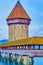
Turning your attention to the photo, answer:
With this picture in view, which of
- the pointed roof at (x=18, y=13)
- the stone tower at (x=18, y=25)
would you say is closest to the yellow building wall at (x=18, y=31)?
the stone tower at (x=18, y=25)

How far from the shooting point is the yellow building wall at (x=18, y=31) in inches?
925

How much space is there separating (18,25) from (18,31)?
0.76 metres

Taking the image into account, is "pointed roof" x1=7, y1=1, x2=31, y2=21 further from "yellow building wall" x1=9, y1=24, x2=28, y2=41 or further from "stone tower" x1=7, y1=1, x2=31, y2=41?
"yellow building wall" x1=9, y1=24, x2=28, y2=41

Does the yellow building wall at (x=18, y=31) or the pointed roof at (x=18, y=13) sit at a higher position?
the pointed roof at (x=18, y=13)

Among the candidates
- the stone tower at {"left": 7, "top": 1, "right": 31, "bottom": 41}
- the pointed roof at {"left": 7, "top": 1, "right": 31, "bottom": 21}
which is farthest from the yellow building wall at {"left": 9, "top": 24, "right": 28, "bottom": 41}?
the pointed roof at {"left": 7, "top": 1, "right": 31, "bottom": 21}

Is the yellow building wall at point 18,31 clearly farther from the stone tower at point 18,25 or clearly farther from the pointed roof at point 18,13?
the pointed roof at point 18,13

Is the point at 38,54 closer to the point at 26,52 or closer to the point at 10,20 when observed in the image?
the point at 26,52

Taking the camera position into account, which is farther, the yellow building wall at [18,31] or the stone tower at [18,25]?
the yellow building wall at [18,31]

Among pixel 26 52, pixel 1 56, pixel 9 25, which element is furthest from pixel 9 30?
pixel 26 52

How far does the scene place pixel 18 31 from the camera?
2394 cm

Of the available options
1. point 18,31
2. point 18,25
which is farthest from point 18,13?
point 18,31

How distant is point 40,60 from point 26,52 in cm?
154

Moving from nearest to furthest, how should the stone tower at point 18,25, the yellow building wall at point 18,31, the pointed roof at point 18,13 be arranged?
1. the stone tower at point 18,25
2. the yellow building wall at point 18,31
3. the pointed roof at point 18,13

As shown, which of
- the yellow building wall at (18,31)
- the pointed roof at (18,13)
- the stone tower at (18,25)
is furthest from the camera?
the pointed roof at (18,13)
